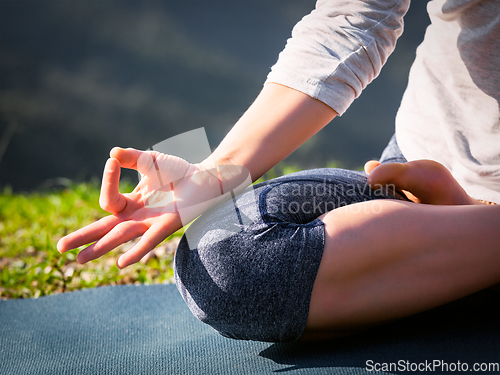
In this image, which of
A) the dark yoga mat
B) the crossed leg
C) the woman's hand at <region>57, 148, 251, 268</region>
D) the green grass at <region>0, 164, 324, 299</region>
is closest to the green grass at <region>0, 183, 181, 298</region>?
the green grass at <region>0, 164, 324, 299</region>

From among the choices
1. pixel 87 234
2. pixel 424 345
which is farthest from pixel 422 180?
pixel 87 234

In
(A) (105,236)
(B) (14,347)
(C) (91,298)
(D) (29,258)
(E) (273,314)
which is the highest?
(A) (105,236)

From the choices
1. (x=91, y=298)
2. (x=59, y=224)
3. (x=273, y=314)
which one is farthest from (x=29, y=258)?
(x=273, y=314)

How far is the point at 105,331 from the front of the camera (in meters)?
1.04

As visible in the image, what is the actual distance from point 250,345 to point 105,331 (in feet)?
1.41

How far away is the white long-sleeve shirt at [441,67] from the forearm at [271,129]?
30 millimetres

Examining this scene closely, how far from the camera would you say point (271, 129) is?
83cm

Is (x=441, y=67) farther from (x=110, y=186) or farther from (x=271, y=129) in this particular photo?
(x=110, y=186)

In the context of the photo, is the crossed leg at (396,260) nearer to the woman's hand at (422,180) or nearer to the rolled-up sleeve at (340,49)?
the woman's hand at (422,180)

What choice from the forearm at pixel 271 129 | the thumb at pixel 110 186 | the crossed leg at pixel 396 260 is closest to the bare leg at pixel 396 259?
the crossed leg at pixel 396 260

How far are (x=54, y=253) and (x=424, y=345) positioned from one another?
1.51 metres

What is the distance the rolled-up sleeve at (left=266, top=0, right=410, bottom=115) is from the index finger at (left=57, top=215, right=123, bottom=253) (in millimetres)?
473

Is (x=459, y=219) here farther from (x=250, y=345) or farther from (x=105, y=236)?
(x=105, y=236)

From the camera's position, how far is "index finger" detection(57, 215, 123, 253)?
68 cm
